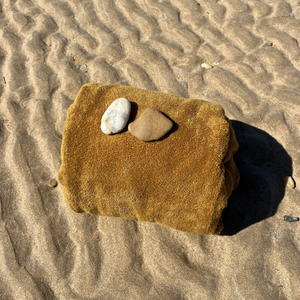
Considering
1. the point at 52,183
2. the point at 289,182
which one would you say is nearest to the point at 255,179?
the point at 289,182

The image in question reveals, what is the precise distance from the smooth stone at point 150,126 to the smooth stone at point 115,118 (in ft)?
0.16

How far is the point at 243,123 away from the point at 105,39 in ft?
5.55

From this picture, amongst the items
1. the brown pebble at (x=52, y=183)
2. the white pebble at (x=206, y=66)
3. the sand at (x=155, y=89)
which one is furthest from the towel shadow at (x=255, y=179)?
the brown pebble at (x=52, y=183)

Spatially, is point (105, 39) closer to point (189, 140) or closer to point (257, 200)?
point (189, 140)

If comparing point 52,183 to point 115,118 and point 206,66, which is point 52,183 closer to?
point 115,118

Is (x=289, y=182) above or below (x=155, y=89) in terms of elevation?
below

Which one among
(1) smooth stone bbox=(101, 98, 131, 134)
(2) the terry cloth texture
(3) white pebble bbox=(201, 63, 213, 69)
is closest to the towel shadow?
(2) the terry cloth texture

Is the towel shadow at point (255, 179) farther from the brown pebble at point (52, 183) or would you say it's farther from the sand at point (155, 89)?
the brown pebble at point (52, 183)

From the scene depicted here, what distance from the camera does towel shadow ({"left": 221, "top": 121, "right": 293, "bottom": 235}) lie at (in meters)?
1.58

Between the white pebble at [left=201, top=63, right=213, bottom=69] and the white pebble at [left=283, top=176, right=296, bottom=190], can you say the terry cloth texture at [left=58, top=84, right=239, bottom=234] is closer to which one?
the white pebble at [left=283, top=176, right=296, bottom=190]

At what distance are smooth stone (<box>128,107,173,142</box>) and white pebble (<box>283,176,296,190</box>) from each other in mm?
1047

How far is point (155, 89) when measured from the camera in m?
2.21

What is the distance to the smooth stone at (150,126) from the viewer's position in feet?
3.90

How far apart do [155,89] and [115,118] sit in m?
1.10
